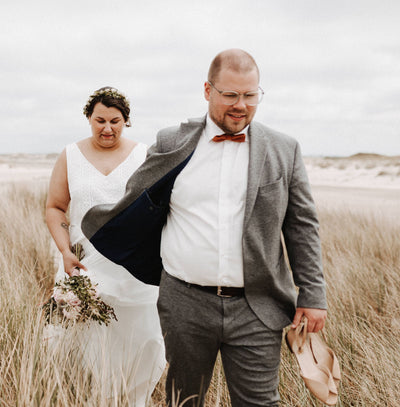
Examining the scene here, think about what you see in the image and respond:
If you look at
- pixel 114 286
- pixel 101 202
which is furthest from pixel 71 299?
pixel 101 202

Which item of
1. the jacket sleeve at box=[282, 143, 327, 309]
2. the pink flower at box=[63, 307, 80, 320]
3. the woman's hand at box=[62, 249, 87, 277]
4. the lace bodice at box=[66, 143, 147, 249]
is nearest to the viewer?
the jacket sleeve at box=[282, 143, 327, 309]

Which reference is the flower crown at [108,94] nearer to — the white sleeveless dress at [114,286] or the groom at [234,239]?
the white sleeveless dress at [114,286]

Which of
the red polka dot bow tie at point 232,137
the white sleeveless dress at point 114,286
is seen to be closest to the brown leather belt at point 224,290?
the red polka dot bow tie at point 232,137

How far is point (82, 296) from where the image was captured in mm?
2693

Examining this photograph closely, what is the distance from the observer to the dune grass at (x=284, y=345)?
6.69 ft

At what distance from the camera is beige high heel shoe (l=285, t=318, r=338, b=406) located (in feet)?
6.66

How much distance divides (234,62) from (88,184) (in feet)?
4.94

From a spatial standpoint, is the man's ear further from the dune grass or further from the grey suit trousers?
the dune grass

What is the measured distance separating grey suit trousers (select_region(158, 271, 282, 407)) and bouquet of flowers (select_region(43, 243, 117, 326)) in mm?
682

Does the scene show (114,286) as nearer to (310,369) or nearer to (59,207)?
(59,207)

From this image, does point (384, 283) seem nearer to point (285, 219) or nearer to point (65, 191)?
point (285, 219)

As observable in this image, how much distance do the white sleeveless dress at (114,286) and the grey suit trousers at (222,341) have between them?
36.7 inches

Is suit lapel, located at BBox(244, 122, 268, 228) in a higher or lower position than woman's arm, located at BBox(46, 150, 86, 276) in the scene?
higher

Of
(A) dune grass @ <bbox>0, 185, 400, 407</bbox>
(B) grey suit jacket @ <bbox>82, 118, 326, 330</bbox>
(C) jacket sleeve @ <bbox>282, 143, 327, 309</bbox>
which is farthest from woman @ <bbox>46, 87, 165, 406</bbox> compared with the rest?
(C) jacket sleeve @ <bbox>282, 143, 327, 309</bbox>
